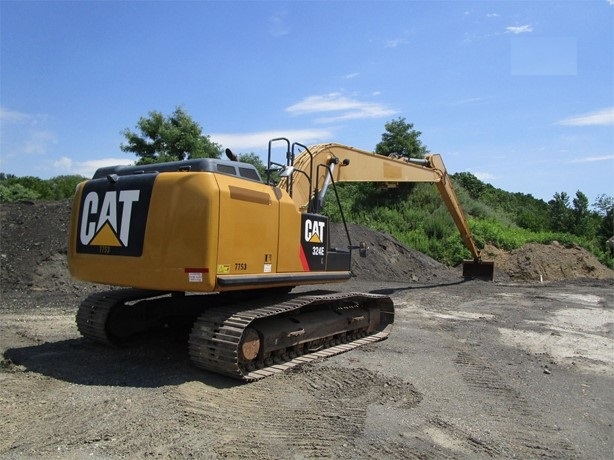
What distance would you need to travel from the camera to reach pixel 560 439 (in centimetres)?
452

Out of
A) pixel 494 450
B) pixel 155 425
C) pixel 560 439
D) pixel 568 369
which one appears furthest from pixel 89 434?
pixel 568 369

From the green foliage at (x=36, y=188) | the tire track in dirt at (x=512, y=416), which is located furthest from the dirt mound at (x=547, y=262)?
the green foliage at (x=36, y=188)

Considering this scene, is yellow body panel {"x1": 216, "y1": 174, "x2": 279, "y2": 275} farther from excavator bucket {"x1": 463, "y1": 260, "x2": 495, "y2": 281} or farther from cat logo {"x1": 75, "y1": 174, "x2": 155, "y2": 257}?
excavator bucket {"x1": 463, "y1": 260, "x2": 495, "y2": 281}

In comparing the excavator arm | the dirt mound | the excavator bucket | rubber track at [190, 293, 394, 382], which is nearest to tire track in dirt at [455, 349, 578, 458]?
rubber track at [190, 293, 394, 382]

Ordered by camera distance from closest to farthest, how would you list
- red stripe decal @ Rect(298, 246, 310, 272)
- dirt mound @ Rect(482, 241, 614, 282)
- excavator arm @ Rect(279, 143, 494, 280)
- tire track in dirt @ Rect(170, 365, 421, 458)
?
tire track in dirt @ Rect(170, 365, 421, 458)
red stripe decal @ Rect(298, 246, 310, 272)
excavator arm @ Rect(279, 143, 494, 280)
dirt mound @ Rect(482, 241, 614, 282)

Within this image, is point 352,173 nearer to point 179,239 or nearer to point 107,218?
point 107,218

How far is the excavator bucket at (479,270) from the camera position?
60.3ft

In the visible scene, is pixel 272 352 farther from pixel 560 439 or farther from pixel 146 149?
pixel 146 149

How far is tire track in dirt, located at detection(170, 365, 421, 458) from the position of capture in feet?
13.4

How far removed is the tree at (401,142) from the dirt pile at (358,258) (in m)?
7.69

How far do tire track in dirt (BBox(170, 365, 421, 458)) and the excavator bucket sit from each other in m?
13.4

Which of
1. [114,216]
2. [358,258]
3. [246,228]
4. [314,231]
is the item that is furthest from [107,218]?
[358,258]

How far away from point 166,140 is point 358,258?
40.6ft

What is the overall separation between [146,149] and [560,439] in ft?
80.0
